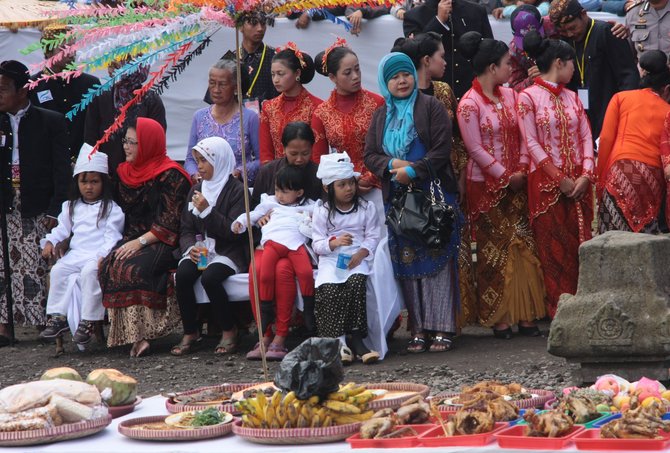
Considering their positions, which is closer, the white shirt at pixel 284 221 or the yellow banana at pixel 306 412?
the yellow banana at pixel 306 412

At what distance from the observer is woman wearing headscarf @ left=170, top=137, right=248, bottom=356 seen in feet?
28.7

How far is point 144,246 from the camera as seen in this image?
9.02 meters

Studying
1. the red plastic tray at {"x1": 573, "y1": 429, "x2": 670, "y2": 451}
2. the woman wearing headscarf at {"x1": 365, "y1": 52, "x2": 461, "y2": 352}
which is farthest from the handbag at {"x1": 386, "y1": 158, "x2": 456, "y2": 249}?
the red plastic tray at {"x1": 573, "y1": 429, "x2": 670, "y2": 451}

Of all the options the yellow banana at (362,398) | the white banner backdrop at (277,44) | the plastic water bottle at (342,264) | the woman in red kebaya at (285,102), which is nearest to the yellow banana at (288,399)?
the yellow banana at (362,398)

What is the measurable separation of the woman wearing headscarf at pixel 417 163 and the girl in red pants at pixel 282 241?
2.01 ft

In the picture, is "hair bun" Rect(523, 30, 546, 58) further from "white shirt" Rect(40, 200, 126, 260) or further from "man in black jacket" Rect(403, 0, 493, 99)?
"white shirt" Rect(40, 200, 126, 260)

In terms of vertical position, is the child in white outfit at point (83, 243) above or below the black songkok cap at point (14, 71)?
A: below

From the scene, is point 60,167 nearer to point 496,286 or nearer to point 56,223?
point 56,223

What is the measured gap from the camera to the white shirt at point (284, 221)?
8508 millimetres

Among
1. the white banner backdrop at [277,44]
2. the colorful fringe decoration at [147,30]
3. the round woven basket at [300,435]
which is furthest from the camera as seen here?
the white banner backdrop at [277,44]

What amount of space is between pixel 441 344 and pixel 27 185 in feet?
12.1

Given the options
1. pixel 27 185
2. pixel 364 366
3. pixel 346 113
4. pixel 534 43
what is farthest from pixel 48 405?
pixel 27 185

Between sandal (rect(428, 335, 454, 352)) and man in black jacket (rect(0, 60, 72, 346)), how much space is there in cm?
334

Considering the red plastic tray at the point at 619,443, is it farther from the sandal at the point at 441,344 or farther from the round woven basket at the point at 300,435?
the sandal at the point at 441,344
